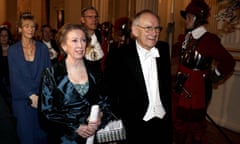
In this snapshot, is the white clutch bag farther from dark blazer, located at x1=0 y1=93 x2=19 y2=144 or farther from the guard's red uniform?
the guard's red uniform

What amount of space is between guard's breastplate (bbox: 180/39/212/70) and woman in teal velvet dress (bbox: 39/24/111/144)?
1.56 meters

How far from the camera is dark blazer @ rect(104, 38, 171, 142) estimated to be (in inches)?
89.0

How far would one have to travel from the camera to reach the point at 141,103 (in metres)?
2.26

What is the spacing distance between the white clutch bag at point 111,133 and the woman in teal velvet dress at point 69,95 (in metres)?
0.08

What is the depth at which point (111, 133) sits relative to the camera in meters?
2.24

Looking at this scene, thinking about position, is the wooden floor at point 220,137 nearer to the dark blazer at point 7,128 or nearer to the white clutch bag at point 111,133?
the white clutch bag at point 111,133

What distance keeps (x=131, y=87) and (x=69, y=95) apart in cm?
47

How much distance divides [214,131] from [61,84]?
3.52m

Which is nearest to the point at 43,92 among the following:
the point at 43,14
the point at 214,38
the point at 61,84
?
the point at 61,84

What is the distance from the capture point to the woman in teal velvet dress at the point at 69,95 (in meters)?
2.09

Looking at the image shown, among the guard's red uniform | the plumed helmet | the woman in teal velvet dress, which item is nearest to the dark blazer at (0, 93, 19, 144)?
the woman in teal velvet dress

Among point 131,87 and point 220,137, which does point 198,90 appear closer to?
point 131,87

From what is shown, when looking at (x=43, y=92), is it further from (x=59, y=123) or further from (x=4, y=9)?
(x=4, y=9)

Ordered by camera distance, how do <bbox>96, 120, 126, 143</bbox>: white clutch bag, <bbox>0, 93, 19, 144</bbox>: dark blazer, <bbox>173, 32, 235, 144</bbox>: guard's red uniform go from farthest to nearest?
1. <bbox>173, 32, 235, 144</bbox>: guard's red uniform
2. <bbox>96, 120, 126, 143</bbox>: white clutch bag
3. <bbox>0, 93, 19, 144</bbox>: dark blazer
